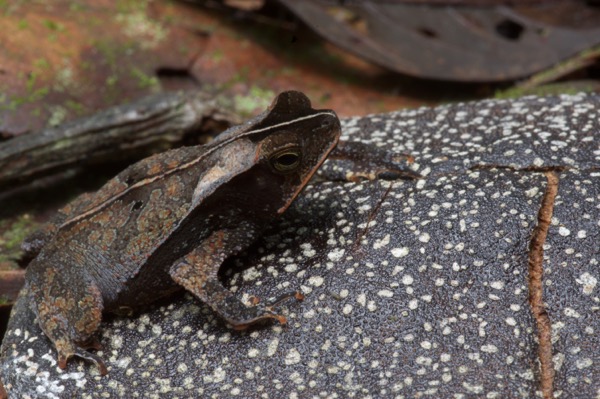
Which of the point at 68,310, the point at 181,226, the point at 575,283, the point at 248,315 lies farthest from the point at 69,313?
the point at 575,283

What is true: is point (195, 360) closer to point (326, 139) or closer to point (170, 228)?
point (170, 228)

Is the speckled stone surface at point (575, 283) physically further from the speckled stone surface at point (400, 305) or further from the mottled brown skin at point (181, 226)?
the mottled brown skin at point (181, 226)

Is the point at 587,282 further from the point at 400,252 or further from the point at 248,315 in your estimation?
the point at 248,315

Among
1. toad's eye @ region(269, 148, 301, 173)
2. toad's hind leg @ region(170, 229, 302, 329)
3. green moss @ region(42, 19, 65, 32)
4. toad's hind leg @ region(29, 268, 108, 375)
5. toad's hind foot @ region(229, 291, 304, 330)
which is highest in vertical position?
toad's eye @ region(269, 148, 301, 173)

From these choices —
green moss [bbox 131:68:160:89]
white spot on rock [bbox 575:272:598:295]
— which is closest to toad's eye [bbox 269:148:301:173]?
white spot on rock [bbox 575:272:598:295]

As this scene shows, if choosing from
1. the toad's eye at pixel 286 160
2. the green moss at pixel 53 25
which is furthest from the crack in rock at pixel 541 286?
the green moss at pixel 53 25

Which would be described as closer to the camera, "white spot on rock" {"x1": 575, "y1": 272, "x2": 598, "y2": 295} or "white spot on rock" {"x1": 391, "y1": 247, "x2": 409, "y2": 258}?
"white spot on rock" {"x1": 575, "y1": 272, "x2": 598, "y2": 295}

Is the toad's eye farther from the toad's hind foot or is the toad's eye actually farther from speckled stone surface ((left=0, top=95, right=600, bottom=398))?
the toad's hind foot

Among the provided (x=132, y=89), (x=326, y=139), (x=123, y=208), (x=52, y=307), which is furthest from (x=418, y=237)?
(x=132, y=89)
